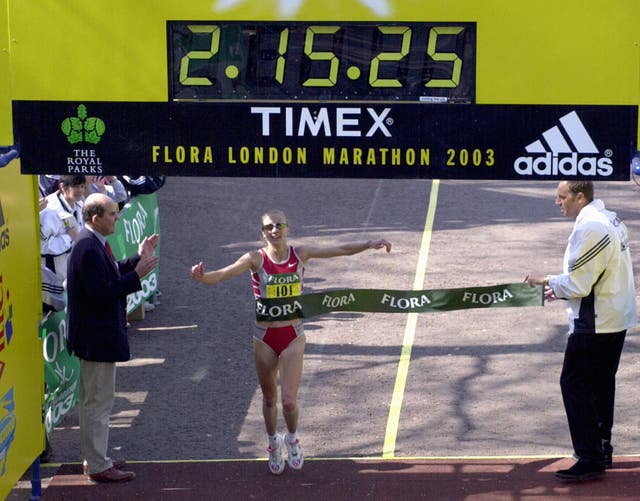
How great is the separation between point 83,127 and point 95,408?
7.37 ft

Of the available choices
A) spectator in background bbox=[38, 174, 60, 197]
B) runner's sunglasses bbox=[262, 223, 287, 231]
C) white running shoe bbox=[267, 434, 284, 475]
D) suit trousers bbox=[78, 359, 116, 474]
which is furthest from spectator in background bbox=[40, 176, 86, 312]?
white running shoe bbox=[267, 434, 284, 475]

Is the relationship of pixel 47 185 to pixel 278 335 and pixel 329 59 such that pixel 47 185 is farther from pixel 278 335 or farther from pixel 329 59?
pixel 329 59

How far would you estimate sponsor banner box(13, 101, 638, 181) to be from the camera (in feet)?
24.3

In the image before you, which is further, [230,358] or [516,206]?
[516,206]

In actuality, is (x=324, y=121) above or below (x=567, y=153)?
above

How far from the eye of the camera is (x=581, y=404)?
859 cm

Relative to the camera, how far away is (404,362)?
12.1 metres

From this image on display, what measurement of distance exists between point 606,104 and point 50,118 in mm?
3479

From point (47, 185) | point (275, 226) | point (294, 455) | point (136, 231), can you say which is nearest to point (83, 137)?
point (275, 226)

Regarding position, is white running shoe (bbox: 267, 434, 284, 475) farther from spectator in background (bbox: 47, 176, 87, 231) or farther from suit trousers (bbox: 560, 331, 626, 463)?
spectator in background (bbox: 47, 176, 87, 231)

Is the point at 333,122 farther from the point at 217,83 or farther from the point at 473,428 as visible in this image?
the point at 473,428

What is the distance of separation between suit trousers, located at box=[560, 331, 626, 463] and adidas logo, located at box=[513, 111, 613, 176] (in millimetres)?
1568

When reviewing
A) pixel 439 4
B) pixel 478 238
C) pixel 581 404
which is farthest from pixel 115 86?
pixel 478 238

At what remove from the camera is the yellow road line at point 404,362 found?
1000 centimetres
